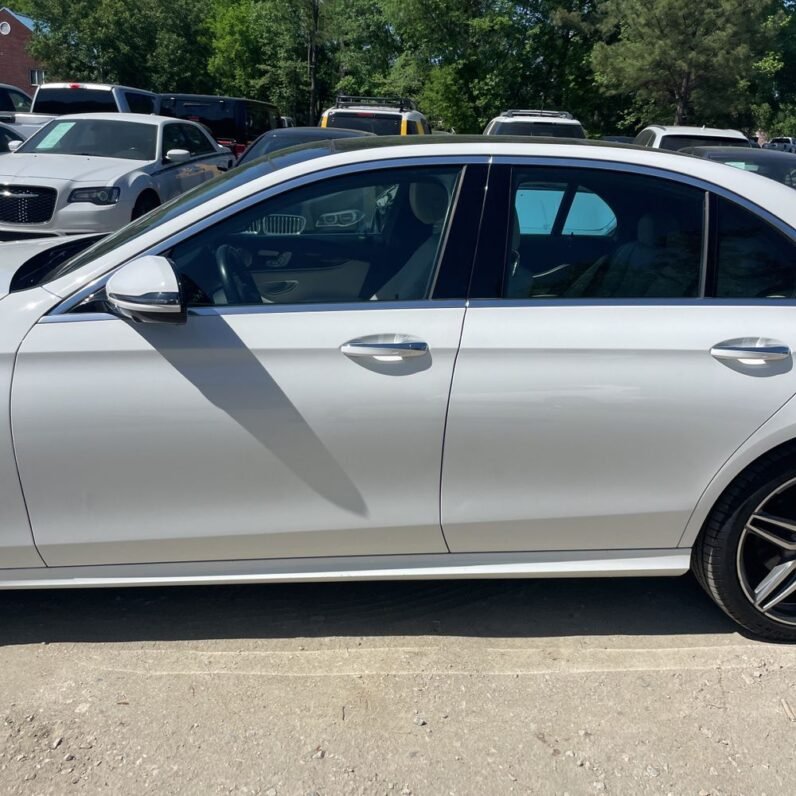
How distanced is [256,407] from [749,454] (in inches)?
63.7

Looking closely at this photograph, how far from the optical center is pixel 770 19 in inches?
1036

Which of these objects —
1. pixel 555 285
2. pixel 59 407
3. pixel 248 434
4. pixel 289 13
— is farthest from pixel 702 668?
pixel 289 13

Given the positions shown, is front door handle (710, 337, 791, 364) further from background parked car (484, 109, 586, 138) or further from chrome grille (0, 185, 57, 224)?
background parked car (484, 109, 586, 138)

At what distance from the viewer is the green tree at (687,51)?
79.5 ft

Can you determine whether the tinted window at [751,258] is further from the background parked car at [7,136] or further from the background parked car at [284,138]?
the background parked car at [7,136]

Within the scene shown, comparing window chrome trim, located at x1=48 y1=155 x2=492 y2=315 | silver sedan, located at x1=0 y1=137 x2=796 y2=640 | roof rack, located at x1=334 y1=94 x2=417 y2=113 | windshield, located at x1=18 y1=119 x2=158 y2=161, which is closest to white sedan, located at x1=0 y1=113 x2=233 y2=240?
windshield, located at x1=18 y1=119 x2=158 y2=161

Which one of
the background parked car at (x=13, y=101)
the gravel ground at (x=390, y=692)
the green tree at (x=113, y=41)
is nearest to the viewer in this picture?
the gravel ground at (x=390, y=692)

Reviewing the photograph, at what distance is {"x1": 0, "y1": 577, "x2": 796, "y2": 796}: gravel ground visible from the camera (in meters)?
2.37

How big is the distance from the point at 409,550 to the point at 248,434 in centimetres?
68

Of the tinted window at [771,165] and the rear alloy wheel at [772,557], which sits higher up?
the tinted window at [771,165]

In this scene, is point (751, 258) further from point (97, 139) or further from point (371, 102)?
point (371, 102)

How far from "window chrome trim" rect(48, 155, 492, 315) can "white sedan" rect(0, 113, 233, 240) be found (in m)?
6.08

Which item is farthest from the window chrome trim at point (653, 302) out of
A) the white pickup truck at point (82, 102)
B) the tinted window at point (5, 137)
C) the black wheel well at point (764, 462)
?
the white pickup truck at point (82, 102)

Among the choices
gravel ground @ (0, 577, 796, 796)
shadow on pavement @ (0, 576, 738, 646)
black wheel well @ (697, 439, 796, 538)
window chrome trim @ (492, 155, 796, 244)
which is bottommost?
shadow on pavement @ (0, 576, 738, 646)
